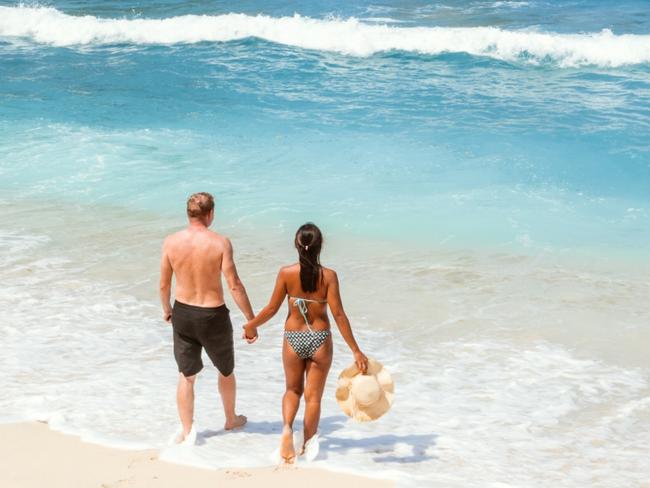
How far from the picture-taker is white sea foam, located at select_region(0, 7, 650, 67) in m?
21.5

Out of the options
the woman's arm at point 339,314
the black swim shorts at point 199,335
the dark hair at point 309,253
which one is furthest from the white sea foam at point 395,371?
the dark hair at point 309,253

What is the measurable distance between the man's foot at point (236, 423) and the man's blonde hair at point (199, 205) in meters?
1.42

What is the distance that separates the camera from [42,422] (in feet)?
19.9

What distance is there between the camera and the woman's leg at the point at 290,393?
5.46 metres

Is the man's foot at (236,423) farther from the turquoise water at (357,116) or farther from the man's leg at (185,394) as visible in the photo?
the turquoise water at (357,116)

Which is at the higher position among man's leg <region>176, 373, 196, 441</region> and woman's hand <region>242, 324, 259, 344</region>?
woman's hand <region>242, 324, 259, 344</region>

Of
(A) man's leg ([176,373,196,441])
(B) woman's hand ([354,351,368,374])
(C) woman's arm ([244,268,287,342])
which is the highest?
(C) woman's arm ([244,268,287,342])

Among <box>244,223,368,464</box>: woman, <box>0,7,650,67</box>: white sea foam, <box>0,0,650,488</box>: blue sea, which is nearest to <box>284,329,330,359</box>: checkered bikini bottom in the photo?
<box>244,223,368,464</box>: woman

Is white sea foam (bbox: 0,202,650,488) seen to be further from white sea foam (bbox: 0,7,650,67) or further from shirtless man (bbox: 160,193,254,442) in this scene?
white sea foam (bbox: 0,7,650,67)

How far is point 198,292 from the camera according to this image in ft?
18.1

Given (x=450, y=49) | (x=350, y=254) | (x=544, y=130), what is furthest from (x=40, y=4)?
(x=350, y=254)

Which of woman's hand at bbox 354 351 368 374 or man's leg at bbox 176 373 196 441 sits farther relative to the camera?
man's leg at bbox 176 373 196 441

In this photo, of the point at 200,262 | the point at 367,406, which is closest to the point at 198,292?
the point at 200,262

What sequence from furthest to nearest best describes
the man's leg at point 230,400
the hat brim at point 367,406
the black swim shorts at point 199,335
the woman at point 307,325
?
the man's leg at point 230,400
the black swim shorts at point 199,335
the hat brim at point 367,406
the woman at point 307,325
